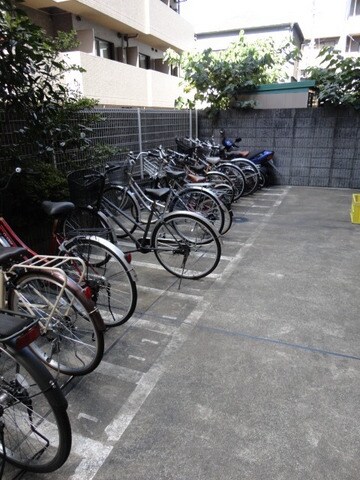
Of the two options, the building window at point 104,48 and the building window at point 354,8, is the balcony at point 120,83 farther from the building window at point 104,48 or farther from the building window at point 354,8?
the building window at point 354,8

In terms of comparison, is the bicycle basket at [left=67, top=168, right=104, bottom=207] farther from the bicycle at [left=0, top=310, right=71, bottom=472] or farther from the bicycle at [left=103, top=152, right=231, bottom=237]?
the bicycle at [left=0, top=310, right=71, bottom=472]

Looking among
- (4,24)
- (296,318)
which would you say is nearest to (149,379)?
(296,318)

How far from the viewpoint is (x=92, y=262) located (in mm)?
3223

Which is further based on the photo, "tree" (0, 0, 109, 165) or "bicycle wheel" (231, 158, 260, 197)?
"bicycle wheel" (231, 158, 260, 197)

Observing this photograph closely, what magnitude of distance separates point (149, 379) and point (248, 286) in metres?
1.60

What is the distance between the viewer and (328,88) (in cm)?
729

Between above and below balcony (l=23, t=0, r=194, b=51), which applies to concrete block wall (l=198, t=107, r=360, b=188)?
below

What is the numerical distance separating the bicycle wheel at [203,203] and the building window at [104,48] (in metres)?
9.14

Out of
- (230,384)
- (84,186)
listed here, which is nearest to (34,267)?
(84,186)

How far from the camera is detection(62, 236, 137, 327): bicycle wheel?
8.75 ft

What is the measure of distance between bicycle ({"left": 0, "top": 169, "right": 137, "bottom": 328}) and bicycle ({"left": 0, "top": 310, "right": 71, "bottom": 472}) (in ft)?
2.47

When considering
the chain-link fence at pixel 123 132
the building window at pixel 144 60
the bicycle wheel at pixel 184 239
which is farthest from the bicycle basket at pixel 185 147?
the building window at pixel 144 60

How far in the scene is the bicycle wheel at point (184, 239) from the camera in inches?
140

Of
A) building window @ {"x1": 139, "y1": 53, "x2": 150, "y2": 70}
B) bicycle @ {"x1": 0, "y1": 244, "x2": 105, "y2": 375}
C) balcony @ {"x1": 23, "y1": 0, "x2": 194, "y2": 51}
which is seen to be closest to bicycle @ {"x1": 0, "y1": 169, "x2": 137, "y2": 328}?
bicycle @ {"x1": 0, "y1": 244, "x2": 105, "y2": 375}
